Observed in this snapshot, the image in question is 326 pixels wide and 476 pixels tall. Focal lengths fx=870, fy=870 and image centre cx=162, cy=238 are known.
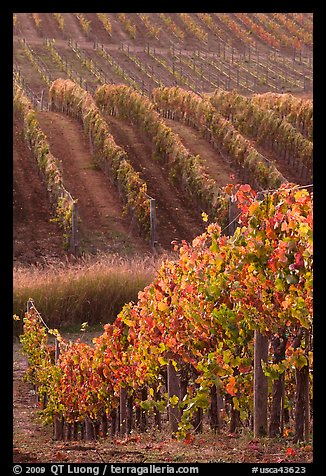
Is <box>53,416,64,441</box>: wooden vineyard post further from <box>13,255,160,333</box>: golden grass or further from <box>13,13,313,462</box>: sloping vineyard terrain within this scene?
<box>13,255,160,333</box>: golden grass

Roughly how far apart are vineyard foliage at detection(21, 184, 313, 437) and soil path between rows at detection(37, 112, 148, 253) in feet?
44.8

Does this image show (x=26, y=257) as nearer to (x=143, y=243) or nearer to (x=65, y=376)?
(x=143, y=243)

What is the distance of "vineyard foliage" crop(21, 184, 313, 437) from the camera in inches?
237

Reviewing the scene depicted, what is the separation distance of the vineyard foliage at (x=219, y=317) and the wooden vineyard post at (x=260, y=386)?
7 centimetres

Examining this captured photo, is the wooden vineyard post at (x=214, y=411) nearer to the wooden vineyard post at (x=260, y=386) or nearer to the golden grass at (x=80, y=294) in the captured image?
the wooden vineyard post at (x=260, y=386)

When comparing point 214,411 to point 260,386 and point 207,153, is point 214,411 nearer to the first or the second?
point 260,386

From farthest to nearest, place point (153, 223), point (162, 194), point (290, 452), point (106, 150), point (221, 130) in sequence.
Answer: point (221, 130)
point (162, 194)
point (106, 150)
point (153, 223)
point (290, 452)

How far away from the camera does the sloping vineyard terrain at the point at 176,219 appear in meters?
6.59

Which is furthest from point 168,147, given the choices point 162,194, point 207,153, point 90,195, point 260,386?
point 260,386

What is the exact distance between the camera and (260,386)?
688 centimetres

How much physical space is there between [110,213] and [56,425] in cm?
1403

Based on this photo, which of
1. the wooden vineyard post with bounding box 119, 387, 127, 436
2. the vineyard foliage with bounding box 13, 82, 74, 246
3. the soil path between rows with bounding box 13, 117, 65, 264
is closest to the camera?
the wooden vineyard post with bounding box 119, 387, 127, 436

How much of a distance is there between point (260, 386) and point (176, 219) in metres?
18.8

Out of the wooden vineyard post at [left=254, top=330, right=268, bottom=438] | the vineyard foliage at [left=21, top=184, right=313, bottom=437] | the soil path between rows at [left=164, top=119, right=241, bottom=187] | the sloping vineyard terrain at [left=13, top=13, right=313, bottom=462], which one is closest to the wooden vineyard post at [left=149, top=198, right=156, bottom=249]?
the sloping vineyard terrain at [left=13, top=13, right=313, bottom=462]
